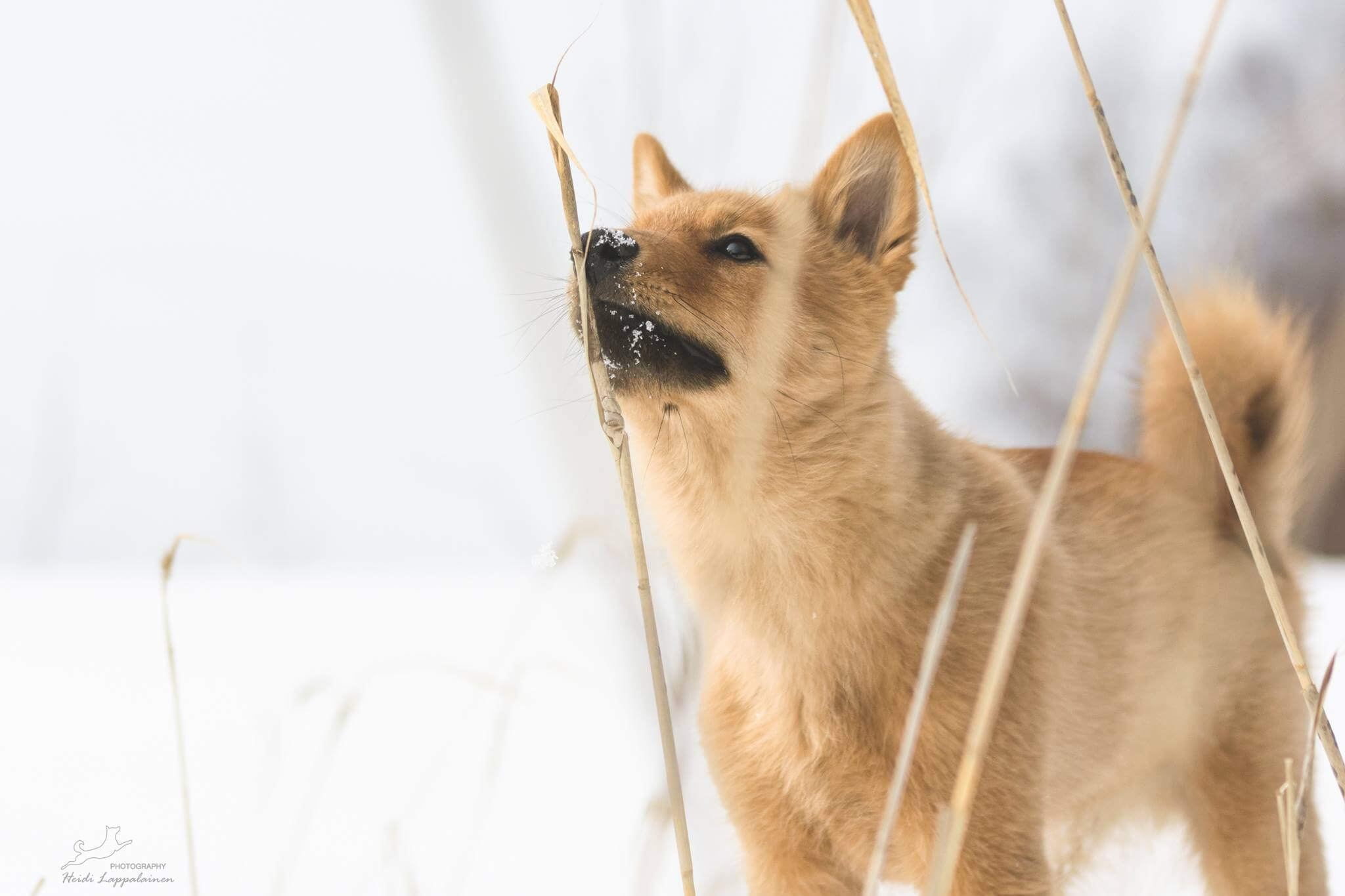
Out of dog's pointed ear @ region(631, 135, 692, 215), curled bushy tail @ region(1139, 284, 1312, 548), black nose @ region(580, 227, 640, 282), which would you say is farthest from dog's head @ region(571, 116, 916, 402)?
curled bushy tail @ region(1139, 284, 1312, 548)

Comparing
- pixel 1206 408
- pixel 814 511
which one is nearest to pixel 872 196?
pixel 814 511

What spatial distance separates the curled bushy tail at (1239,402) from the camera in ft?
8.23

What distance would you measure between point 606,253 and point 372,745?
5.85ft

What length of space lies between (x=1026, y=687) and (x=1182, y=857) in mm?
1195

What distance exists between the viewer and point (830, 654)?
1843mm

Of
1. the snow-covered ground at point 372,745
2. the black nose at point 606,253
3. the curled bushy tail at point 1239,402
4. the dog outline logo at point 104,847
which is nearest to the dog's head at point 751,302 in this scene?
the black nose at point 606,253

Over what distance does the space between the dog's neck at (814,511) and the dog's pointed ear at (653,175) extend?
748 millimetres

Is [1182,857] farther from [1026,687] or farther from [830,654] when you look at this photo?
[830,654]

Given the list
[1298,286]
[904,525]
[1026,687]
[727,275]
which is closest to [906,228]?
[727,275]

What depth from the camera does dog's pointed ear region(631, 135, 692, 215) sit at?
8.02ft

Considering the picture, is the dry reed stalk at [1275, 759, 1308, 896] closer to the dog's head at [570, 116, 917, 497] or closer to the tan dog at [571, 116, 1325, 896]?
the tan dog at [571, 116, 1325, 896]

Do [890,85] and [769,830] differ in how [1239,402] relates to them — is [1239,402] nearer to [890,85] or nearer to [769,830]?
[769,830]

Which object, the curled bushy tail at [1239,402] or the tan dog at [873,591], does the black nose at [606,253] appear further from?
the curled bushy tail at [1239,402]

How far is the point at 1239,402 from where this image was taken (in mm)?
2521
